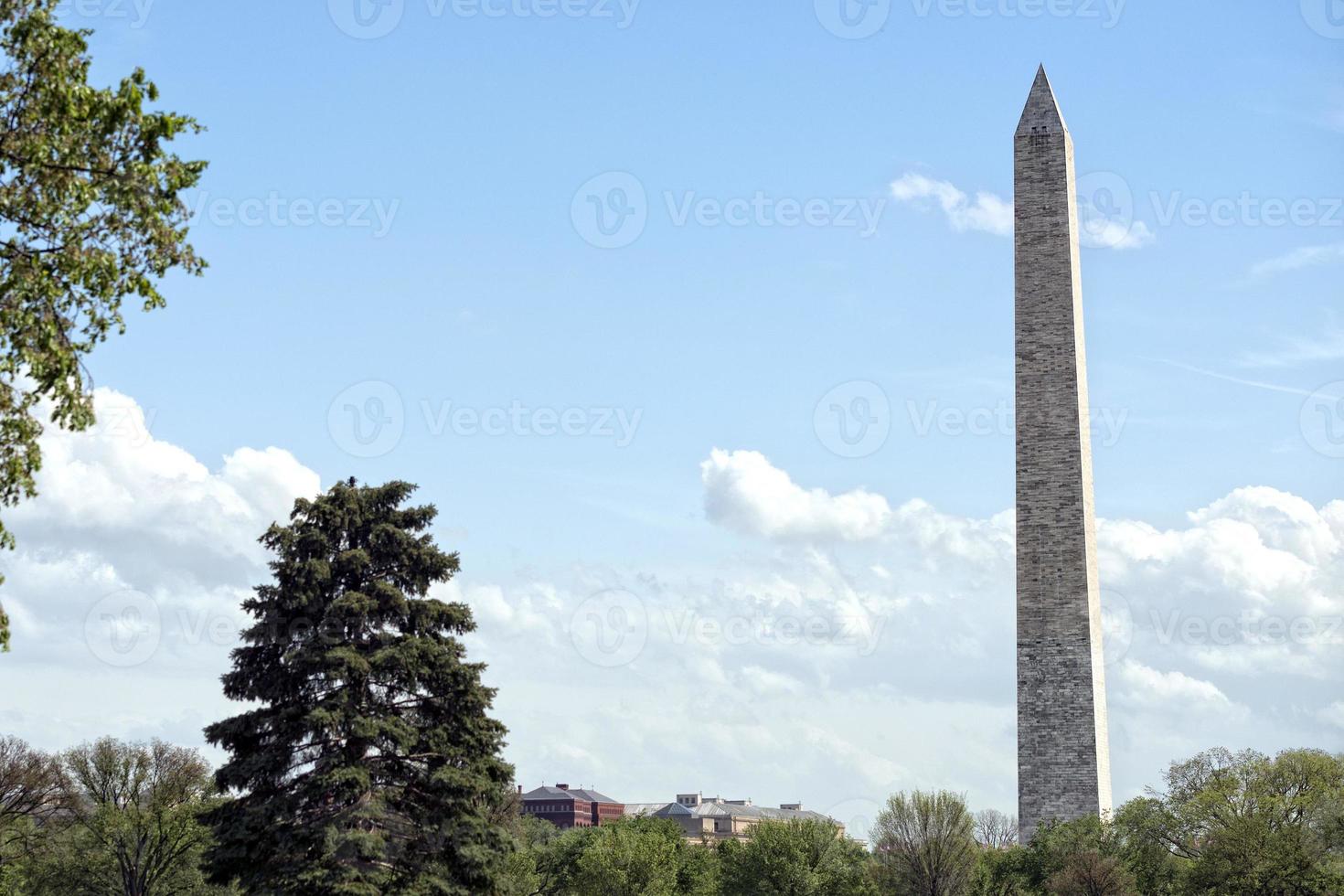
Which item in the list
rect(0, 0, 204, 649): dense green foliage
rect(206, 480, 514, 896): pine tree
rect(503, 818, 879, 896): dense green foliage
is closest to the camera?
rect(0, 0, 204, 649): dense green foliage

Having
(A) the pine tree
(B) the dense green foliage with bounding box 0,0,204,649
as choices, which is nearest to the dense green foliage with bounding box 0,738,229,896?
(A) the pine tree

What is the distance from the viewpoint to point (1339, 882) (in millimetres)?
47719

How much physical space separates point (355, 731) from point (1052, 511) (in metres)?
34.8

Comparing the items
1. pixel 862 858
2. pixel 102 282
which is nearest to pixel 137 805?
pixel 862 858

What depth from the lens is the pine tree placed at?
1150 inches

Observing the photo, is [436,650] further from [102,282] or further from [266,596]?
[102,282]

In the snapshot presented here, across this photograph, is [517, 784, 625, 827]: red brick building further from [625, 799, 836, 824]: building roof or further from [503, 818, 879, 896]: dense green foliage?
[503, 818, 879, 896]: dense green foliage

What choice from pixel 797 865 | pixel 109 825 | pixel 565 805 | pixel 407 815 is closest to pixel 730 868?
pixel 797 865

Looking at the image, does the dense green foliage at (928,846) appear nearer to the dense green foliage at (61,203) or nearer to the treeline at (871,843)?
the treeline at (871,843)

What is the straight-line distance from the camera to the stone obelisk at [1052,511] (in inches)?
2244

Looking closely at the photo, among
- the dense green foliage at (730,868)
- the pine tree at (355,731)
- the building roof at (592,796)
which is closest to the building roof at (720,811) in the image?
the building roof at (592,796)

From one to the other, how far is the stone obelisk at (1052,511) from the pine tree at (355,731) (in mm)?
30758

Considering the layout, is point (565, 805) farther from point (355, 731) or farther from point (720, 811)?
point (355, 731)

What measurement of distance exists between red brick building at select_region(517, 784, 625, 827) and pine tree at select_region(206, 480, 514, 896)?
5355 inches
